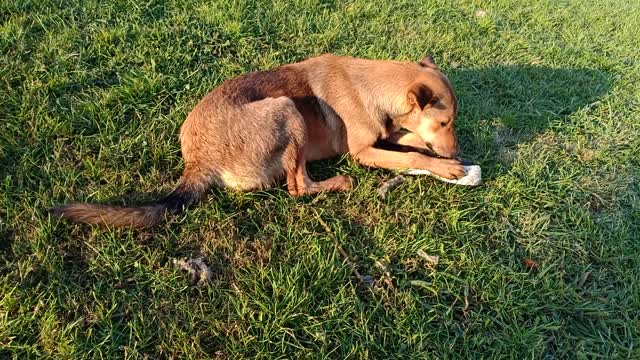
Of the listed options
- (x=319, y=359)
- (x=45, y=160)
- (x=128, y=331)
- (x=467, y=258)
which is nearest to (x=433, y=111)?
(x=467, y=258)

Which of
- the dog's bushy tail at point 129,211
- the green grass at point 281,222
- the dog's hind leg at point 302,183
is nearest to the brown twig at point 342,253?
the green grass at point 281,222

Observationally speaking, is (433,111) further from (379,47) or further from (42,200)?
(42,200)

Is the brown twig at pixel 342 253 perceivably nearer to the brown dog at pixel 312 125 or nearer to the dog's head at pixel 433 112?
the brown dog at pixel 312 125

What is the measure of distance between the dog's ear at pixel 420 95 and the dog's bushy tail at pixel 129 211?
6.48 ft

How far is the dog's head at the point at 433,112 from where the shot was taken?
416 centimetres

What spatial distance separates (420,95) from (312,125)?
97 cm

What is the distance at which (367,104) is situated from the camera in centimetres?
442

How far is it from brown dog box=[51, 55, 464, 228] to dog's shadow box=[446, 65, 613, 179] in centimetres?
67

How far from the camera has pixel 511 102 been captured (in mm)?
5672

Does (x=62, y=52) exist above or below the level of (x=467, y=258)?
above

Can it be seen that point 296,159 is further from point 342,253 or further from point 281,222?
point 342,253

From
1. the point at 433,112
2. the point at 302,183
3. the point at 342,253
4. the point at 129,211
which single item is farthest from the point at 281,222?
the point at 433,112

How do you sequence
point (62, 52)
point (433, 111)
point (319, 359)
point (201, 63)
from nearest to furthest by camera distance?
point (319, 359)
point (433, 111)
point (62, 52)
point (201, 63)

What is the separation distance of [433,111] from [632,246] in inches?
79.1
